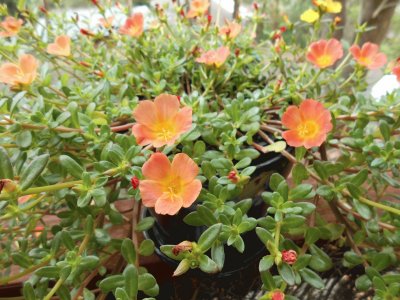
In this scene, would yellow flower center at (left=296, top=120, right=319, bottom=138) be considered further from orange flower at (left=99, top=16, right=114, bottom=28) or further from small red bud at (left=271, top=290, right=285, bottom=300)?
orange flower at (left=99, top=16, right=114, bottom=28)

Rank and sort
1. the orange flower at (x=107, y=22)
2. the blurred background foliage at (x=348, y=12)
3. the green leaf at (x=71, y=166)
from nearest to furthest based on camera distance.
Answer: the green leaf at (x=71, y=166) → the orange flower at (x=107, y=22) → the blurred background foliage at (x=348, y=12)

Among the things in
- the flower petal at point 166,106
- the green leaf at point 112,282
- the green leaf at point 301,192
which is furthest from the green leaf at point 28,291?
the green leaf at point 301,192

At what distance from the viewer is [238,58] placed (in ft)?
2.90

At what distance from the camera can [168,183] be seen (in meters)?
0.53

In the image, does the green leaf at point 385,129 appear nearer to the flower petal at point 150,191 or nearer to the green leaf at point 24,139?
the flower petal at point 150,191

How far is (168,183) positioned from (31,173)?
187 mm

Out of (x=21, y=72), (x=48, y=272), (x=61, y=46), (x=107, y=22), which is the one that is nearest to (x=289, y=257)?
(x=48, y=272)

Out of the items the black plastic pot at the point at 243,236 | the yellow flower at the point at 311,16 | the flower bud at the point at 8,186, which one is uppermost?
the yellow flower at the point at 311,16

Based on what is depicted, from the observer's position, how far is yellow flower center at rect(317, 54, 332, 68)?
0.78m

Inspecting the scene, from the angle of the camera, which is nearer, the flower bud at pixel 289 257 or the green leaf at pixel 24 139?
the flower bud at pixel 289 257

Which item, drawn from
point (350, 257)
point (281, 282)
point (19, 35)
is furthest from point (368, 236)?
point (19, 35)

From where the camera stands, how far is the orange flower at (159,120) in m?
0.56

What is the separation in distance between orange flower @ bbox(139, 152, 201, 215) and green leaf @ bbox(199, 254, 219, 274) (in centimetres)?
8

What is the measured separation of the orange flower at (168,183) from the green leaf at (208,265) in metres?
0.08
